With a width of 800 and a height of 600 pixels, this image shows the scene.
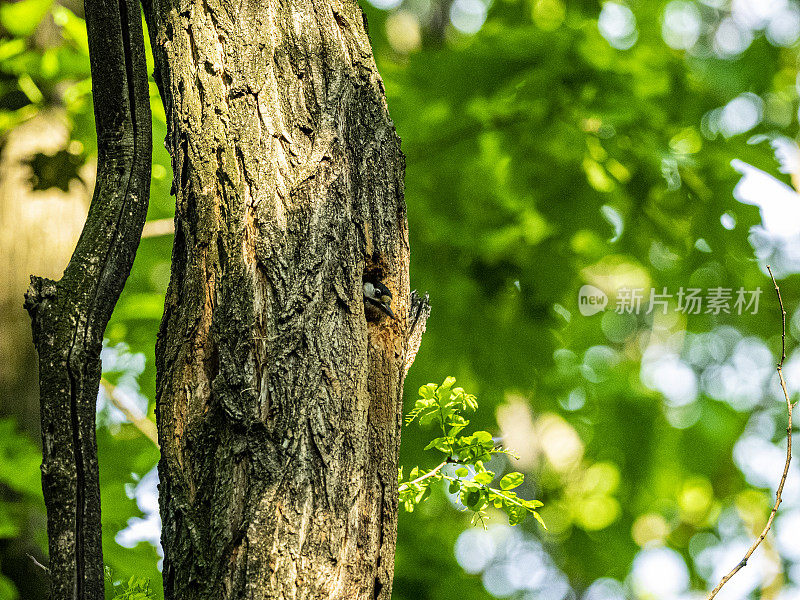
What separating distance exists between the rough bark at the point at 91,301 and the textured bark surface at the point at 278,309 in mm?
79

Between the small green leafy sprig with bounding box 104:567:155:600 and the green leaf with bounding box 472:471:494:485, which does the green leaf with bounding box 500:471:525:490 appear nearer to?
the green leaf with bounding box 472:471:494:485

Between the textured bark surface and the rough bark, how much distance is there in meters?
0.08

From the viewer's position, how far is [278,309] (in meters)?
1.12

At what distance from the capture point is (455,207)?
12.5 ft

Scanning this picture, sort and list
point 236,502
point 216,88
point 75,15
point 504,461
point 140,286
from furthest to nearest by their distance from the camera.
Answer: point 504,461
point 140,286
point 75,15
point 216,88
point 236,502

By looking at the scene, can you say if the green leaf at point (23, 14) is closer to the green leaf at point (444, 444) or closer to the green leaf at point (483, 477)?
the green leaf at point (444, 444)

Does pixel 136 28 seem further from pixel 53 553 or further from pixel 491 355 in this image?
pixel 491 355

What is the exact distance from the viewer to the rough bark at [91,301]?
105cm

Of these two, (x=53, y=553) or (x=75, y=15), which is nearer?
(x=53, y=553)

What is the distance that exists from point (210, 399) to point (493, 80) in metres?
2.57

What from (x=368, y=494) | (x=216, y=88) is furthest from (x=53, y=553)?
(x=216, y=88)
